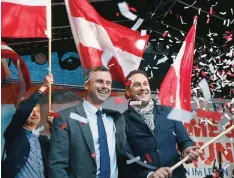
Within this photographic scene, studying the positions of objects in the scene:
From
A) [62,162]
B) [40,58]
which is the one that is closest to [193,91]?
[40,58]

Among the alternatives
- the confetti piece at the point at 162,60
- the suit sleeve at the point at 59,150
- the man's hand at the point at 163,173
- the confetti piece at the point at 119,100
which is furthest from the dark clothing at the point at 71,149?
the confetti piece at the point at 162,60

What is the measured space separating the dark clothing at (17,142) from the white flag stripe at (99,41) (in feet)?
2.41

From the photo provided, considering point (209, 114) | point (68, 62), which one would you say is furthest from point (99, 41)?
point (209, 114)

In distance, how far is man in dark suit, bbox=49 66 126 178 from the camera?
2.82m

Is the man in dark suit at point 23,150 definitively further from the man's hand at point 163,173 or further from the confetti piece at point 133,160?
the man's hand at point 163,173

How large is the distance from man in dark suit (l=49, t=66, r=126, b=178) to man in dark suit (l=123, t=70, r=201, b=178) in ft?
A: 0.37

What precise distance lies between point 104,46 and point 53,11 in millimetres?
2658

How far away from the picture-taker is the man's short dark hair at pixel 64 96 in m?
5.16

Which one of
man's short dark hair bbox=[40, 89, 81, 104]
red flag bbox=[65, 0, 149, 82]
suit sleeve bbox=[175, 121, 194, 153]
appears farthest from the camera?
man's short dark hair bbox=[40, 89, 81, 104]

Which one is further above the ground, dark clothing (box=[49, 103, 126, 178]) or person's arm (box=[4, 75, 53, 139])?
person's arm (box=[4, 75, 53, 139])

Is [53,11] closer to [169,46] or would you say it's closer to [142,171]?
[169,46]

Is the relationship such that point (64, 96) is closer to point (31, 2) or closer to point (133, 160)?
point (31, 2)

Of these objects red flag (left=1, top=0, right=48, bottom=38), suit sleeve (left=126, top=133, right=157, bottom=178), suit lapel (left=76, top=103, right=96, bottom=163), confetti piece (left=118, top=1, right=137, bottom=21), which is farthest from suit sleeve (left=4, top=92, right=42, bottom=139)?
confetti piece (left=118, top=1, right=137, bottom=21)

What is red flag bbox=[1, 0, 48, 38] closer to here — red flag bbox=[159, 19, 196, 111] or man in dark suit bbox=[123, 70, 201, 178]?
man in dark suit bbox=[123, 70, 201, 178]
